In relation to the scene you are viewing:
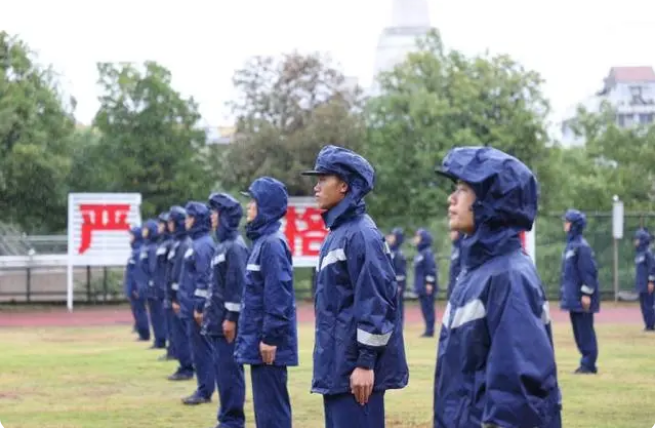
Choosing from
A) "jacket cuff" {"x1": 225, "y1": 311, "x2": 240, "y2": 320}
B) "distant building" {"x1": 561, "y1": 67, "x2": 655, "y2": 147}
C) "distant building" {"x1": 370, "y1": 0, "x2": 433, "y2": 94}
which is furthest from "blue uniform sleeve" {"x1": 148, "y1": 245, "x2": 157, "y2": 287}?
"distant building" {"x1": 370, "y1": 0, "x2": 433, "y2": 94}

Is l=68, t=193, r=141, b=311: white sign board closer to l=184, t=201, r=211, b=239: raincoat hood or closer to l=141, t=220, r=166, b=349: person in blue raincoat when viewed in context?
l=141, t=220, r=166, b=349: person in blue raincoat

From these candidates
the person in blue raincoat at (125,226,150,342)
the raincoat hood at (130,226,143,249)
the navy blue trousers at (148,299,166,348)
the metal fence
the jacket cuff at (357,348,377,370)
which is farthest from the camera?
the metal fence

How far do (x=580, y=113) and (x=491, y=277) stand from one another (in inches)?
1408

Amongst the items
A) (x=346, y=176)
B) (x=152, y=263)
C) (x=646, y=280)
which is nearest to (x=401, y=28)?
(x=646, y=280)

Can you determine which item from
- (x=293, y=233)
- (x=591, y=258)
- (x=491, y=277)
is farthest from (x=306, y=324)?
(x=491, y=277)

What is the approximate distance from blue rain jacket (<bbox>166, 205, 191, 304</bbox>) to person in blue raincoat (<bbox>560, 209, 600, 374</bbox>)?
4411 millimetres

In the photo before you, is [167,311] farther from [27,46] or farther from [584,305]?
[27,46]

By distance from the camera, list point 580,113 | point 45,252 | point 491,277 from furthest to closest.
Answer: point 580,113, point 45,252, point 491,277

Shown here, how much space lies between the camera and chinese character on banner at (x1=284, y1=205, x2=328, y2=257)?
31266 millimetres

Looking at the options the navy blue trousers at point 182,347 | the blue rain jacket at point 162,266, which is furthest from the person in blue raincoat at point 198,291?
the blue rain jacket at point 162,266

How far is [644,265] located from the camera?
24.1 m

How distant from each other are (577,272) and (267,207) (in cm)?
713

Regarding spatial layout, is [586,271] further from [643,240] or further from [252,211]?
[643,240]

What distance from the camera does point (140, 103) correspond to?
3381cm
